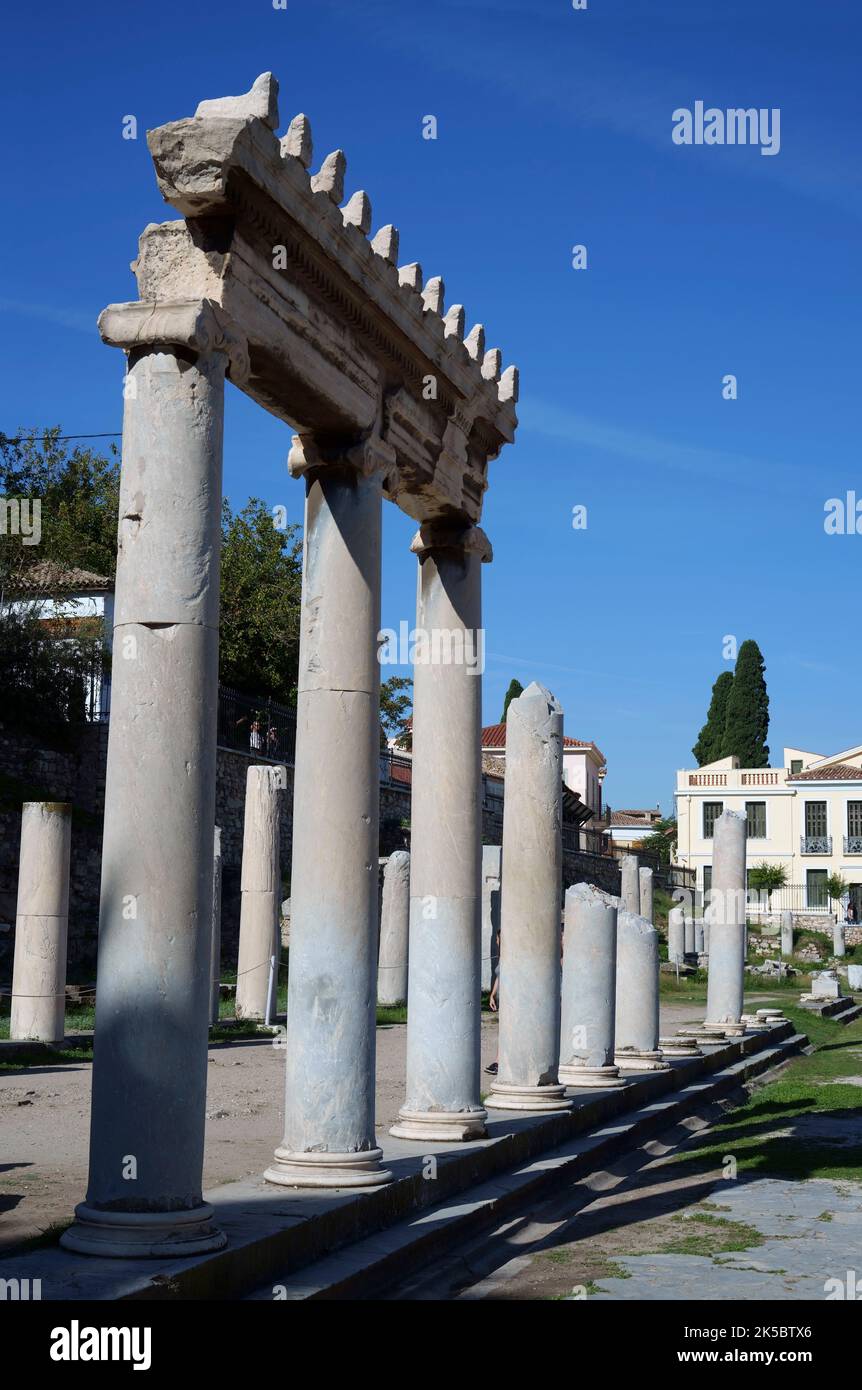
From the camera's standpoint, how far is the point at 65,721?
86.6 feet

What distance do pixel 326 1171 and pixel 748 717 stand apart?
195 ft

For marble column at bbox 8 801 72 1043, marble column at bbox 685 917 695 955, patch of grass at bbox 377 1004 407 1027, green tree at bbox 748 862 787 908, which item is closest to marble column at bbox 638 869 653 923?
marble column at bbox 685 917 695 955

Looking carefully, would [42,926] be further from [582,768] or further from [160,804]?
[582,768]

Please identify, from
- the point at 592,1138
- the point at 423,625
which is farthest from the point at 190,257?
the point at 592,1138

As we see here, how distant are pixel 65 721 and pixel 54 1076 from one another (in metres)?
13.5

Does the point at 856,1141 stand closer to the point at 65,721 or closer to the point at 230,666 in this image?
the point at 65,721

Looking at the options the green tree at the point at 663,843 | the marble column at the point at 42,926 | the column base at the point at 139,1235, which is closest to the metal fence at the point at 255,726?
the marble column at the point at 42,926

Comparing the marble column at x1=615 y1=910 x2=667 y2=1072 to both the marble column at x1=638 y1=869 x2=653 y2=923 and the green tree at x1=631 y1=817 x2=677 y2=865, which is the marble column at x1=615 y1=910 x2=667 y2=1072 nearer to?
the marble column at x1=638 y1=869 x2=653 y2=923

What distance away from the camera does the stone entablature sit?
6.36 meters

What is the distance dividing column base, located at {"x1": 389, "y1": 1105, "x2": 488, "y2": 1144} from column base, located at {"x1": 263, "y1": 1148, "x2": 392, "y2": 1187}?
56.3 inches

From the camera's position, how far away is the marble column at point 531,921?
10555mm

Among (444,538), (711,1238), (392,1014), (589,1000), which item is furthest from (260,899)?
(711,1238)

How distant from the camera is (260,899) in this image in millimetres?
20562
